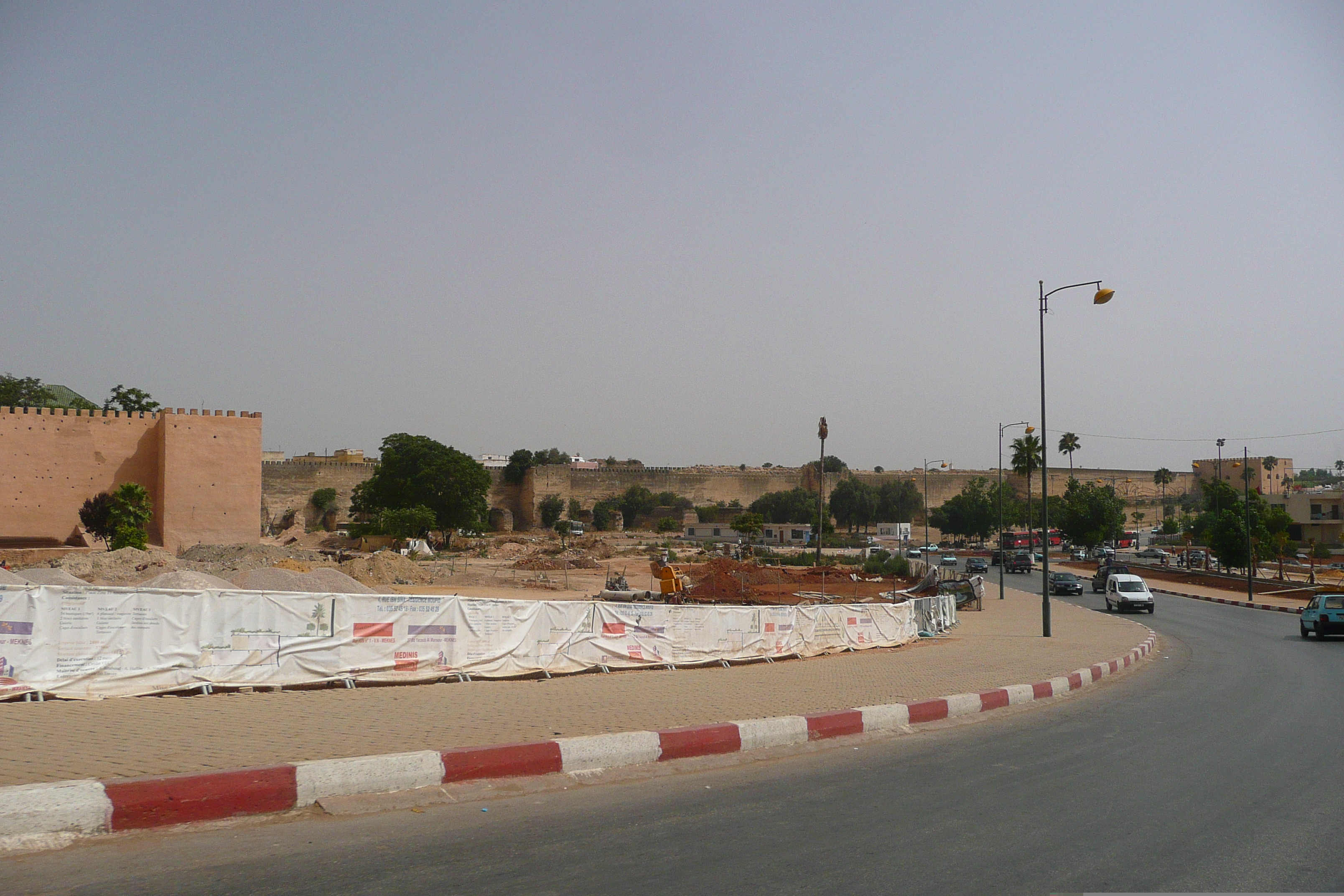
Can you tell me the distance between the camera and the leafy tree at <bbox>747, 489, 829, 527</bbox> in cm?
10338

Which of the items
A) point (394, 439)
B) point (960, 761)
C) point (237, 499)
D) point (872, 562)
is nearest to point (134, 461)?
point (237, 499)

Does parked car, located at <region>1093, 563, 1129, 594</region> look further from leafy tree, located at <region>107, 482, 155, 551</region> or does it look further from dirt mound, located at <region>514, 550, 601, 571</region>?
leafy tree, located at <region>107, 482, 155, 551</region>

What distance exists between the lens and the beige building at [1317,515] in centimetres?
7494

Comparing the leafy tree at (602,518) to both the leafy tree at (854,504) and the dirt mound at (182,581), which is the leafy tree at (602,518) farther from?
the dirt mound at (182,581)

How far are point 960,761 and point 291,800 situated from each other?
15.6ft

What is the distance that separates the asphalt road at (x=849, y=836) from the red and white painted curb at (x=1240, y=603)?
24244 millimetres

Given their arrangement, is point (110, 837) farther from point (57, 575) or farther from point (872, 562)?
point (872, 562)

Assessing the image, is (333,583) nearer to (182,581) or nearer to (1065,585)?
(182,581)

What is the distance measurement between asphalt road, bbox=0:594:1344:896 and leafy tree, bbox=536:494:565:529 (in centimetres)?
9180

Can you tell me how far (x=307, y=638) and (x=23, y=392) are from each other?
241ft

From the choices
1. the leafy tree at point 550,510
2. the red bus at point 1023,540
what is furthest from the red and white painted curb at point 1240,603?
the leafy tree at point 550,510

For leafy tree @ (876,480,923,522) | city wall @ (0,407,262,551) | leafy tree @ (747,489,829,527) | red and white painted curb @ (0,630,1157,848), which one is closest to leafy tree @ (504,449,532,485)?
leafy tree @ (747,489,829,527)

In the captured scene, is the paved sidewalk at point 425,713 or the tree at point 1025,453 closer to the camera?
the paved sidewalk at point 425,713

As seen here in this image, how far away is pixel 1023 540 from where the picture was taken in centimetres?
8194
